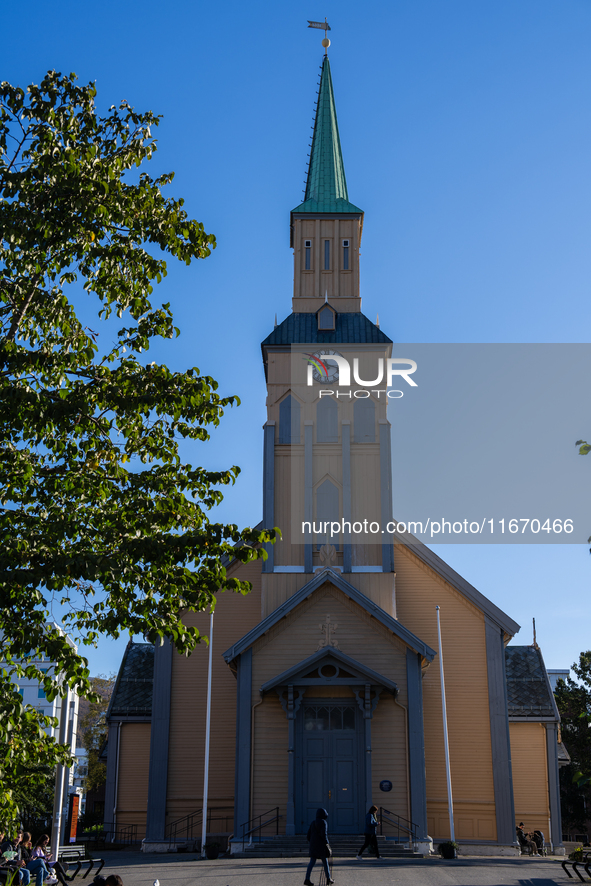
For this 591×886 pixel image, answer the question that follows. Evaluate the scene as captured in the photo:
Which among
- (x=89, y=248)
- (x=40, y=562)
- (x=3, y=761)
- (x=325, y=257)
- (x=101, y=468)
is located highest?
(x=325, y=257)

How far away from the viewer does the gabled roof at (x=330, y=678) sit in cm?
2420

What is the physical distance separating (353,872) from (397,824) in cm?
609

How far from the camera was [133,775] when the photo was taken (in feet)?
96.7

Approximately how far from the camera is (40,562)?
10344 mm

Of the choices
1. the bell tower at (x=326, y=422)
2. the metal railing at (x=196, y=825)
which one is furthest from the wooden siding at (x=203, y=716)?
the bell tower at (x=326, y=422)

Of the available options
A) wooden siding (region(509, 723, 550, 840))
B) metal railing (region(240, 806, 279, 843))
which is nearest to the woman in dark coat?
metal railing (region(240, 806, 279, 843))

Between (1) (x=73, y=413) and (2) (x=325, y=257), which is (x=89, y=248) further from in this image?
(2) (x=325, y=257)

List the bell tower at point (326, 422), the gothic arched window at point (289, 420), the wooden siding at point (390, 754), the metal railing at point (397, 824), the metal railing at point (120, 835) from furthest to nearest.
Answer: the gothic arched window at point (289, 420), the bell tower at point (326, 422), the metal railing at point (120, 835), the wooden siding at point (390, 754), the metal railing at point (397, 824)

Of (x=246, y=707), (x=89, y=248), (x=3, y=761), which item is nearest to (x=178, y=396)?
(x=89, y=248)

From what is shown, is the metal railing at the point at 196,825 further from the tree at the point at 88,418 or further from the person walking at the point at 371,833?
the tree at the point at 88,418

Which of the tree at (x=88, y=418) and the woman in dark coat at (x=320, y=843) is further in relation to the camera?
the woman in dark coat at (x=320, y=843)

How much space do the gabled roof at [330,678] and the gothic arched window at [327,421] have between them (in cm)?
876

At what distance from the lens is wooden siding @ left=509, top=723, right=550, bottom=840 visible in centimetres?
2878

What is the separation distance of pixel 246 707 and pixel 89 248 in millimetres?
A: 16704
